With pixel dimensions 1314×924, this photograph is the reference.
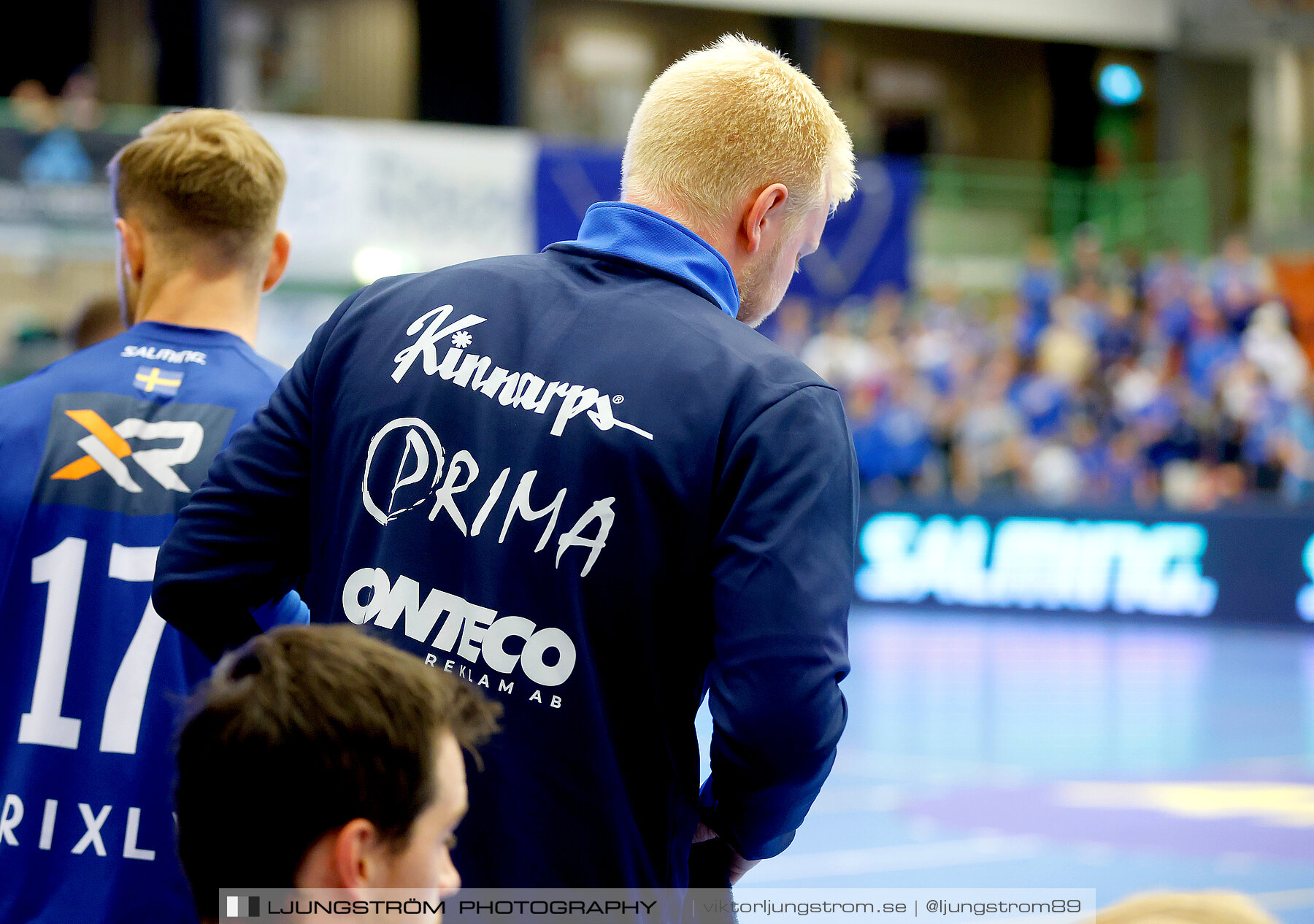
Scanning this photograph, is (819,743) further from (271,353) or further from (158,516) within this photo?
(271,353)

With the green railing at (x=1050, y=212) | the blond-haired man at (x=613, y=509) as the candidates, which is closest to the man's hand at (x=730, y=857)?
the blond-haired man at (x=613, y=509)

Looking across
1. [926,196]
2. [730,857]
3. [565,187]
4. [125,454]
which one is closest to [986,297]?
[926,196]

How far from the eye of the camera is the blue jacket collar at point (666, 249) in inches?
72.0

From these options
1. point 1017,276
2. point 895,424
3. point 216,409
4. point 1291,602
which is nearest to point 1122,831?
point 216,409

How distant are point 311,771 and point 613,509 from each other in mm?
516

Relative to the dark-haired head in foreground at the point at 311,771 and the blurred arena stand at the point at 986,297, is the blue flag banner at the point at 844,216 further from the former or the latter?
the dark-haired head in foreground at the point at 311,771

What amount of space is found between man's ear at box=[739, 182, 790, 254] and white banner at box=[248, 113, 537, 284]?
13.7 metres

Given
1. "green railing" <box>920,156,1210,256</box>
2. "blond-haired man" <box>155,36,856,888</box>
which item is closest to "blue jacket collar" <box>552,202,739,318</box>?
"blond-haired man" <box>155,36,856,888</box>

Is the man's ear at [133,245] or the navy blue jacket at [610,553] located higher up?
the man's ear at [133,245]

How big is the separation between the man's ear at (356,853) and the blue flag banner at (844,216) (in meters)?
15.6

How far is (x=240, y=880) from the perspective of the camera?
1.34 metres

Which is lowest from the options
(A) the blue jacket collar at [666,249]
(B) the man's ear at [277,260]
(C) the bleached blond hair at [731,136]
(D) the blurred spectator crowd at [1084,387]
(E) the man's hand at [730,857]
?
(D) the blurred spectator crowd at [1084,387]

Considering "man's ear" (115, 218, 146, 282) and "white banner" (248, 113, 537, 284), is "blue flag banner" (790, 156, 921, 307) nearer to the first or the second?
"white banner" (248, 113, 537, 284)

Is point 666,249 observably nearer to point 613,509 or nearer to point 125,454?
point 613,509
